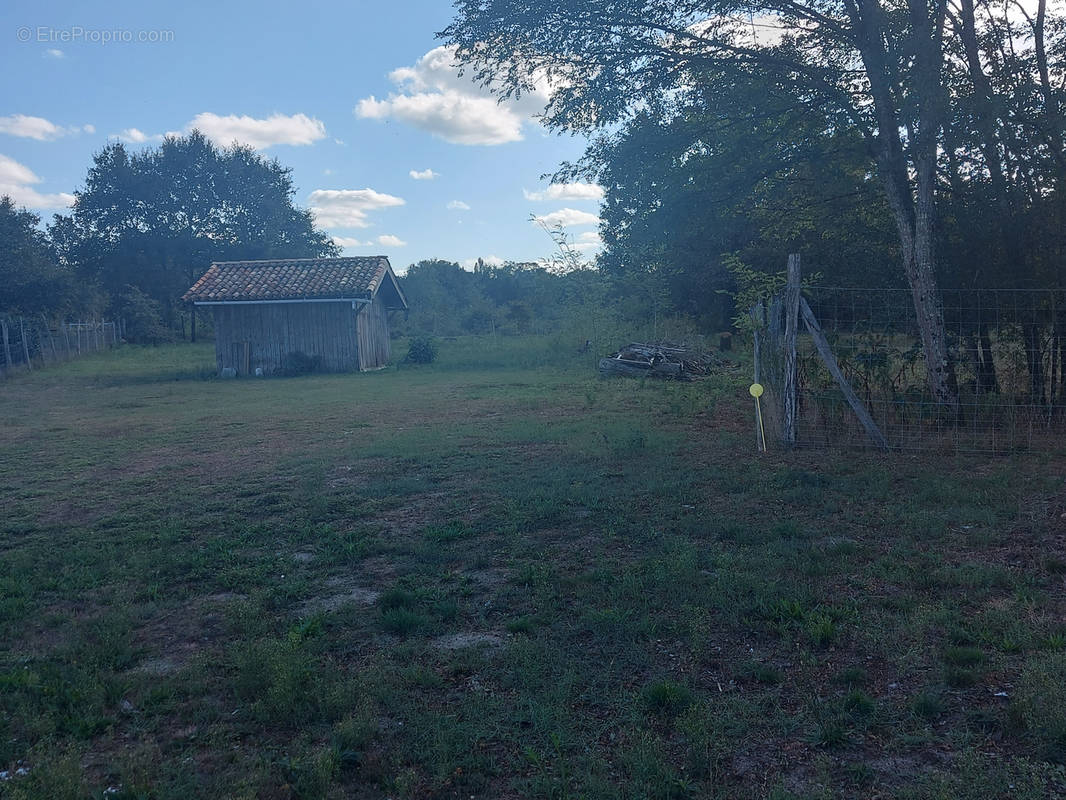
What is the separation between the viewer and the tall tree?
388 inches

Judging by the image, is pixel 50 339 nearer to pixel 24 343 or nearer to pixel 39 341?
pixel 39 341

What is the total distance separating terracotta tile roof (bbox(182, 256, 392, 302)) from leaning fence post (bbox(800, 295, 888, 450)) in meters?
17.8

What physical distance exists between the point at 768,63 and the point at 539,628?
905 cm

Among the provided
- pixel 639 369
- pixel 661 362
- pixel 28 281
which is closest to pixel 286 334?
pixel 639 369

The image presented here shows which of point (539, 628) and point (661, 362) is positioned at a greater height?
point (661, 362)

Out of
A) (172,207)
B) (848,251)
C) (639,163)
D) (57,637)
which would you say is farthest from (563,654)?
(172,207)

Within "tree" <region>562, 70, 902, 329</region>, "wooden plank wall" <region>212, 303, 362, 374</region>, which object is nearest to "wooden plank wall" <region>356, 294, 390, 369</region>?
"wooden plank wall" <region>212, 303, 362, 374</region>

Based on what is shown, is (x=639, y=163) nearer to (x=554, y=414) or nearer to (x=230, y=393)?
(x=554, y=414)

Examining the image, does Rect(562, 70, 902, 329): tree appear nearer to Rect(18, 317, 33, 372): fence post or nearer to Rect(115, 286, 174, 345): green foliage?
Rect(18, 317, 33, 372): fence post

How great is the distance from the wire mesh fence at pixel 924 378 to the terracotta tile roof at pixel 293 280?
17.4 m

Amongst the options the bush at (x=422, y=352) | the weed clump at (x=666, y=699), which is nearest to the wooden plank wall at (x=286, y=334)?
the bush at (x=422, y=352)

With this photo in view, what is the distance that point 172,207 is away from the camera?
49.2 meters

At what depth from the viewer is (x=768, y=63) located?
10664 millimetres

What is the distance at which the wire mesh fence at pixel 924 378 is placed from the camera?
9430 mm
